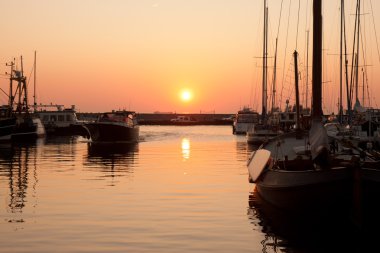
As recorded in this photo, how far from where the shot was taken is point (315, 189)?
21.3 m

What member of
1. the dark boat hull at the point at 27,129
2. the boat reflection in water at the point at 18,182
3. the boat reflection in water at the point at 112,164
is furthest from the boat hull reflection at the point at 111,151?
the dark boat hull at the point at 27,129

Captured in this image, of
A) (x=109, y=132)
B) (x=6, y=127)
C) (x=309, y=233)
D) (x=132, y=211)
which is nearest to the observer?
(x=309, y=233)

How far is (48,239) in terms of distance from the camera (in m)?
19.4

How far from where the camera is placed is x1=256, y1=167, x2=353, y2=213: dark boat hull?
20.7 m

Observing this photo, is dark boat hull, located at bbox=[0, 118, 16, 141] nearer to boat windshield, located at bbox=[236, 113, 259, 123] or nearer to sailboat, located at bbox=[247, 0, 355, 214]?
boat windshield, located at bbox=[236, 113, 259, 123]

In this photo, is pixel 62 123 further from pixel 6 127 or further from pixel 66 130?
pixel 6 127

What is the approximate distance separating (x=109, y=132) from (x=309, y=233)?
62.5 meters

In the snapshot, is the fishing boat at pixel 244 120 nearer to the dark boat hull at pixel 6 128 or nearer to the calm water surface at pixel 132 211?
the dark boat hull at pixel 6 128

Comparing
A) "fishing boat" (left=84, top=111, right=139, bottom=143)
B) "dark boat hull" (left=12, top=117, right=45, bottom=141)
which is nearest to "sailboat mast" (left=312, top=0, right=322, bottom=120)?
"fishing boat" (left=84, top=111, right=139, bottom=143)

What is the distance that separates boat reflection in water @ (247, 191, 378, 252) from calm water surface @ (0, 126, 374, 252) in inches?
4.6

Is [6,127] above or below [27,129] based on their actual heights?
above

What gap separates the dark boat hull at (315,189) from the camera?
20734 millimetres

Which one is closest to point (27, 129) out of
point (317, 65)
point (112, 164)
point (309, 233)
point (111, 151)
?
point (111, 151)

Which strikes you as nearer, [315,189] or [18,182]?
[315,189]
